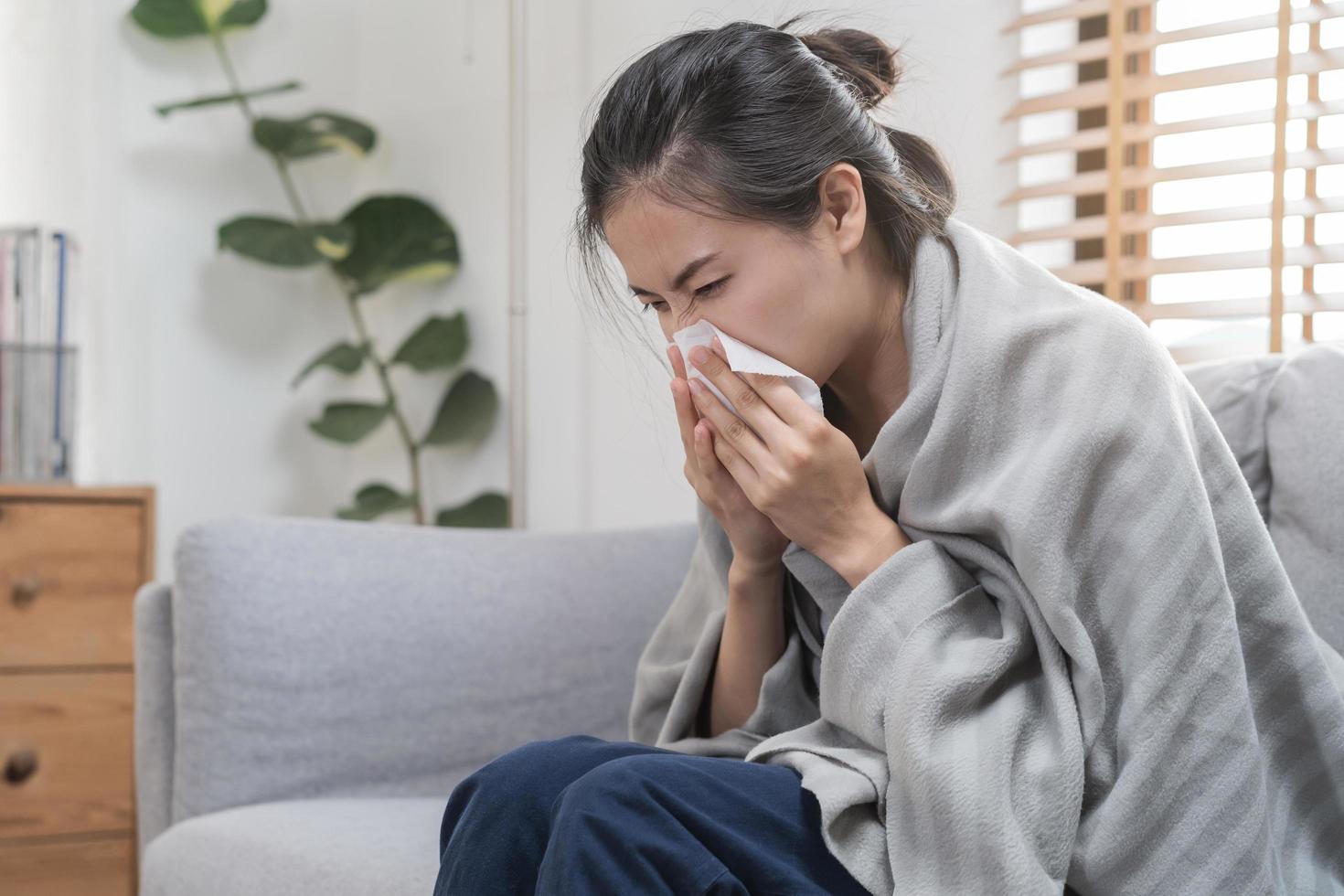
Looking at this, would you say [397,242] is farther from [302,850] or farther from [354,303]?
[302,850]

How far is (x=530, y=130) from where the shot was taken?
2.08 meters

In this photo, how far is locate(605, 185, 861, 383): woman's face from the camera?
0.90 m

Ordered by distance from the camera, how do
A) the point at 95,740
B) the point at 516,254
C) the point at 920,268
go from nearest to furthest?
the point at 920,268 → the point at 95,740 → the point at 516,254

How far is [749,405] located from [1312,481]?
0.49 metres

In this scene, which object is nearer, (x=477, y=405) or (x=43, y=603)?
(x=43, y=603)

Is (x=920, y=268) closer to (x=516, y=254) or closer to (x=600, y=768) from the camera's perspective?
(x=600, y=768)

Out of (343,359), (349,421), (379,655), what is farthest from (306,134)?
(379,655)

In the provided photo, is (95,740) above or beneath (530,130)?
beneath

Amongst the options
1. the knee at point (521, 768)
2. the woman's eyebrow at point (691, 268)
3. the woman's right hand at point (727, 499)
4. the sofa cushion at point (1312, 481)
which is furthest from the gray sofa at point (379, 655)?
the woman's eyebrow at point (691, 268)

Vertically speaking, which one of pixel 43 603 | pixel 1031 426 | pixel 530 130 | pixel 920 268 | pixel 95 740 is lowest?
pixel 95 740

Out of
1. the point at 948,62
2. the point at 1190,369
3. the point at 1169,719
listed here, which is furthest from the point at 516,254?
the point at 1169,719

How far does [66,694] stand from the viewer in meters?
1.59

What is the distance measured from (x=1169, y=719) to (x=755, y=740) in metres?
0.34

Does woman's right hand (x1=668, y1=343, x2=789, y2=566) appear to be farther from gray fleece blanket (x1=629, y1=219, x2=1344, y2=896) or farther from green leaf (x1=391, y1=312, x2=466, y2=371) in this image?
green leaf (x1=391, y1=312, x2=466, y2=371)
